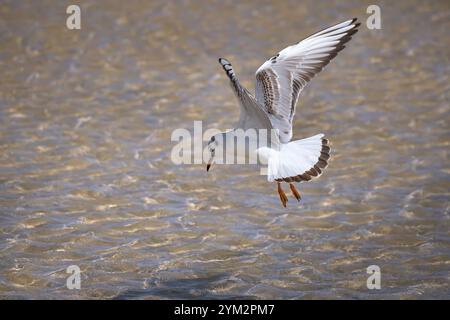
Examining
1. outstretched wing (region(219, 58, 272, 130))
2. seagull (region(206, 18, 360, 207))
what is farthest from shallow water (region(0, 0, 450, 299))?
outstretched wing (region(219, 58, 272, 130))

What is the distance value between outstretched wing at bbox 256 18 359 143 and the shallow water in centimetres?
96

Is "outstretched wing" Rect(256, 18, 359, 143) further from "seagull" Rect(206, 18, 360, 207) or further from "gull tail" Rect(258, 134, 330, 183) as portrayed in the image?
"gull tail" Rect(258, 134, 330, 183)

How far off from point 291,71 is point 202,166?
1.77 m

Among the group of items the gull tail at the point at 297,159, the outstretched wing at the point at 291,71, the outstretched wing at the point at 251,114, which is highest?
the outstretched wing at the point at 291,71

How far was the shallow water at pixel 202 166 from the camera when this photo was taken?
21.3 ft

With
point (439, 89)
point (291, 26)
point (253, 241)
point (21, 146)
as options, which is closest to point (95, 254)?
point (253, 241)

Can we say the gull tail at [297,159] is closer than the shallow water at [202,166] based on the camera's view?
Yes

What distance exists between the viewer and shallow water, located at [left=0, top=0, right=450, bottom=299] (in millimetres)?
6500

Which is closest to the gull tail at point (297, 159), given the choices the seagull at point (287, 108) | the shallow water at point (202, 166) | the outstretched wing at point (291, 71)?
the seagull at point (287, 108)

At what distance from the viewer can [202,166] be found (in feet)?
28.5

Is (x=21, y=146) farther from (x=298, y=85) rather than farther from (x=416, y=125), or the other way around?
(x=416, y=125)

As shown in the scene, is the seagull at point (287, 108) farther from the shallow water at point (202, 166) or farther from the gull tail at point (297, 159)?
the shallow water at point (202, 166)

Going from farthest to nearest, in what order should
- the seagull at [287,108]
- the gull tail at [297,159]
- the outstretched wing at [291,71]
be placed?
the outstretched wing at [291,71] < the seagull at [287,108] < the gull tail at [297,159]

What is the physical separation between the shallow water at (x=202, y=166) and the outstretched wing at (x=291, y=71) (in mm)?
957
